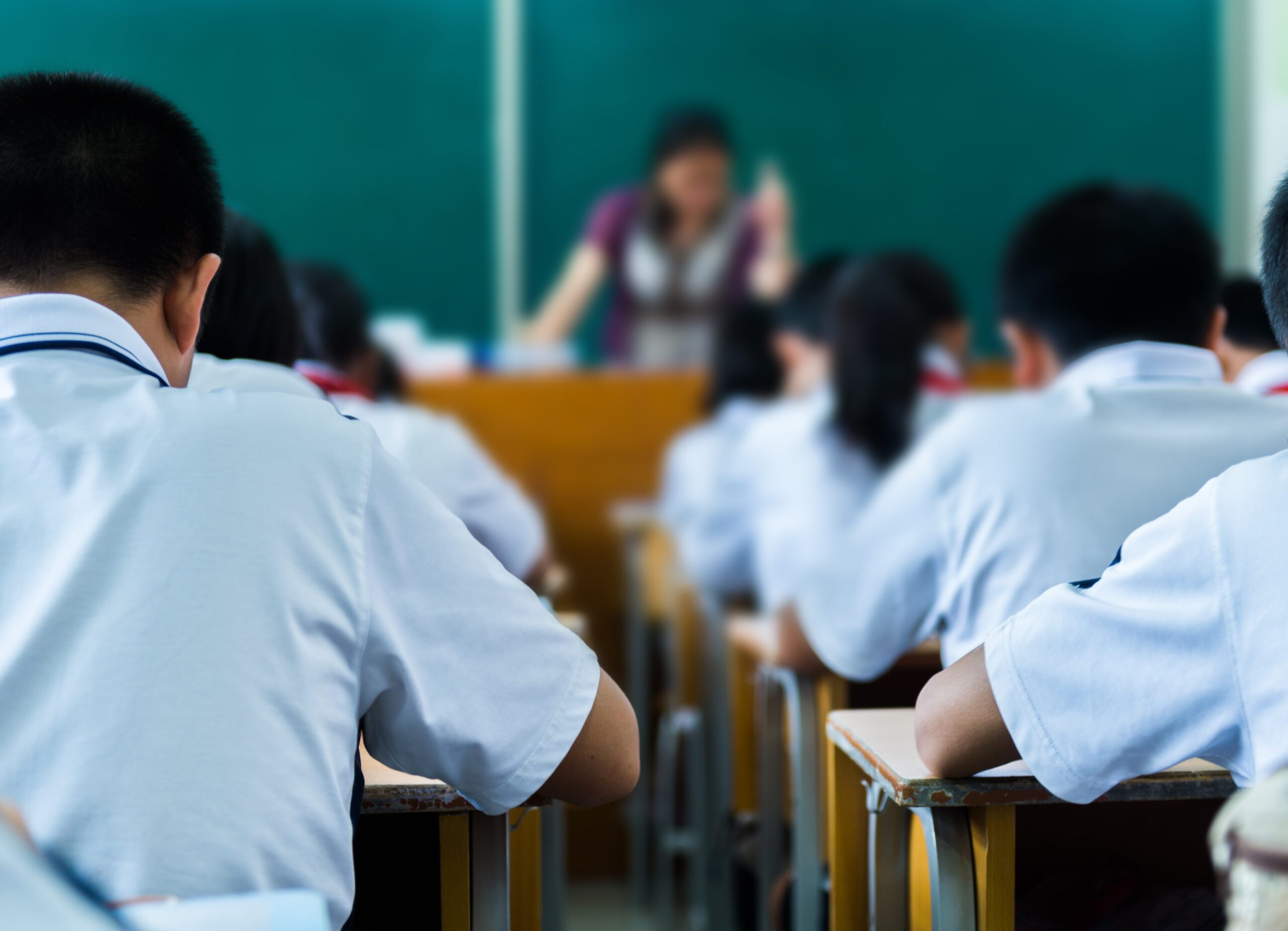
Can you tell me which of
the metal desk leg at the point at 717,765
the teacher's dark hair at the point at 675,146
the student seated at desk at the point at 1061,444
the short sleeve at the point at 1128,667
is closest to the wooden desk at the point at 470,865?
the short sleeve at the point at 1128,667

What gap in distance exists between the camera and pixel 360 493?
84 cm

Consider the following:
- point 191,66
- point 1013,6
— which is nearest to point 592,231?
point 191,66

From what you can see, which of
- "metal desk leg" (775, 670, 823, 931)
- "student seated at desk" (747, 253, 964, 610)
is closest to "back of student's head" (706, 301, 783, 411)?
"student seated at desk" (747, 253, 964, 610)

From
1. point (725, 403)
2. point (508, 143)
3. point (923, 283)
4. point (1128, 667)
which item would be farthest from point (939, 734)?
point (508, 143)

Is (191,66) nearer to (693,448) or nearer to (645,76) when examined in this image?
(645,76)

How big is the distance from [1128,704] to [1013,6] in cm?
464

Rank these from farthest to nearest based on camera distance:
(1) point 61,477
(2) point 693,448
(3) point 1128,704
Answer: (2) point 693,448 < (3) point 1128,704 < (1) point 61,477

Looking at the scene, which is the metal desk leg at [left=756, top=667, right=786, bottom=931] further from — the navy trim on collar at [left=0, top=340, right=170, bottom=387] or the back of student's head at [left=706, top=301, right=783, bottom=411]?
the navy trim on collar at [left=0, top=340, right=170, bottom=387]

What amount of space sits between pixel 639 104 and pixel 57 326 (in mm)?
4171

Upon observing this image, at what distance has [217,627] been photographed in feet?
2.55

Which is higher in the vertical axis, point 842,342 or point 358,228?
point 358,228

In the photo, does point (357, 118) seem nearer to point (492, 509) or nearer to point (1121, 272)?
point (492, 509)

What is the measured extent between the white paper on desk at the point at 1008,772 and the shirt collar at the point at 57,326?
2.30 ft

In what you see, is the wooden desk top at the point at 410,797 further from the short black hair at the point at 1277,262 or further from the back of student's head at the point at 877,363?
the back of student's head at the point at 877,363
